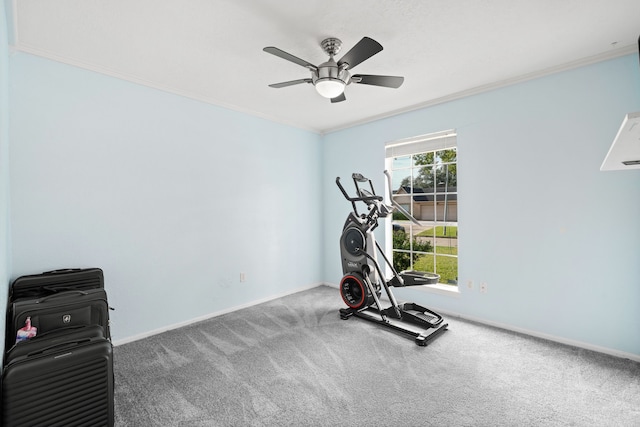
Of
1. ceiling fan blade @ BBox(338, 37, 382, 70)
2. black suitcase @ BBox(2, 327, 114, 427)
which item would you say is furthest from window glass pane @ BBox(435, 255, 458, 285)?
black suitcase @ BBox(2, 327, 114, 427)

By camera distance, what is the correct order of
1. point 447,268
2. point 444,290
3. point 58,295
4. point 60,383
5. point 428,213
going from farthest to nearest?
point 447,268
point 428,213
point 444,290
point 58,295
point 60,383

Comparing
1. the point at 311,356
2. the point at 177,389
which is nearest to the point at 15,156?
the point at 177,389

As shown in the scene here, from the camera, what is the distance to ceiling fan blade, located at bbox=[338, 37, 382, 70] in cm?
184

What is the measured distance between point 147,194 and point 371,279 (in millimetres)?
2632

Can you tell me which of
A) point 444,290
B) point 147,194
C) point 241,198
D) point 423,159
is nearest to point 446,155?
point 423,159

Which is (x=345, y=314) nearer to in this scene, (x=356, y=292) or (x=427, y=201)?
(x=356, y=292)

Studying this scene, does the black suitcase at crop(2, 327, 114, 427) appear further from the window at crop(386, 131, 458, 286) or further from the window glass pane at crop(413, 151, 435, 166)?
the window glass pane at crop(413, 151, 435, 166)

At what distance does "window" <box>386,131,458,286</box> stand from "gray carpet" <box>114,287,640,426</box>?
1.04 m

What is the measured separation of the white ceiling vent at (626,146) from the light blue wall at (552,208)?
1791mm

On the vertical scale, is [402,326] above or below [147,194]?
below

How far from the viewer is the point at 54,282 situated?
2.28 meters

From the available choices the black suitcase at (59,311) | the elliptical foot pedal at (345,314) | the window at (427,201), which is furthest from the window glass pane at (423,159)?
the black suitcase at (59,311)

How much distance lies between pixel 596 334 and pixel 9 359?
4.29 meters

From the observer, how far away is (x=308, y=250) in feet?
15.9
